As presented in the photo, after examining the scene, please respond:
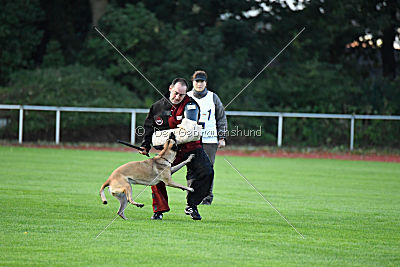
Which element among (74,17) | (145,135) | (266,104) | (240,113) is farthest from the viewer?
(74,17)

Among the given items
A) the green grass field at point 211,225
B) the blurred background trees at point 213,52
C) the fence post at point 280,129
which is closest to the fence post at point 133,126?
the blurred background trees at point 213,52

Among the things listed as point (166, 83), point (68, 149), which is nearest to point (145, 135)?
point (68, 149)

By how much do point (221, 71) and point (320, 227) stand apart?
1115 inches

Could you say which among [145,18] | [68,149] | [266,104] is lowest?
[68,149]

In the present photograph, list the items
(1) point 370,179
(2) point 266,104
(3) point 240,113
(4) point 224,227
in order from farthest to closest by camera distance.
Result: 1. (2) point 266,104
2. (3) point 240,113
3. (1) point 370,179
4. (4) point 224,227

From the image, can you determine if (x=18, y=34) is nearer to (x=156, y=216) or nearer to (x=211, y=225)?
(x=156, y=216)

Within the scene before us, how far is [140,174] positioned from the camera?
8.81 metres

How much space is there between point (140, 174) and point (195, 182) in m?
0.94

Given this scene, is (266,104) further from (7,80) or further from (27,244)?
(27,244)

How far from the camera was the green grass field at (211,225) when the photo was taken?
664cm

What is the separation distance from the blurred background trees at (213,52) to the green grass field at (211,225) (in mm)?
15817

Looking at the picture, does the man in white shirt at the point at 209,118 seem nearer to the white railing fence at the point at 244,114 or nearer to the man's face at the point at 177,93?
the man's face at the point at 177,93

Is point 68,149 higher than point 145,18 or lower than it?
lower

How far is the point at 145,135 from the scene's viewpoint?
950cm
